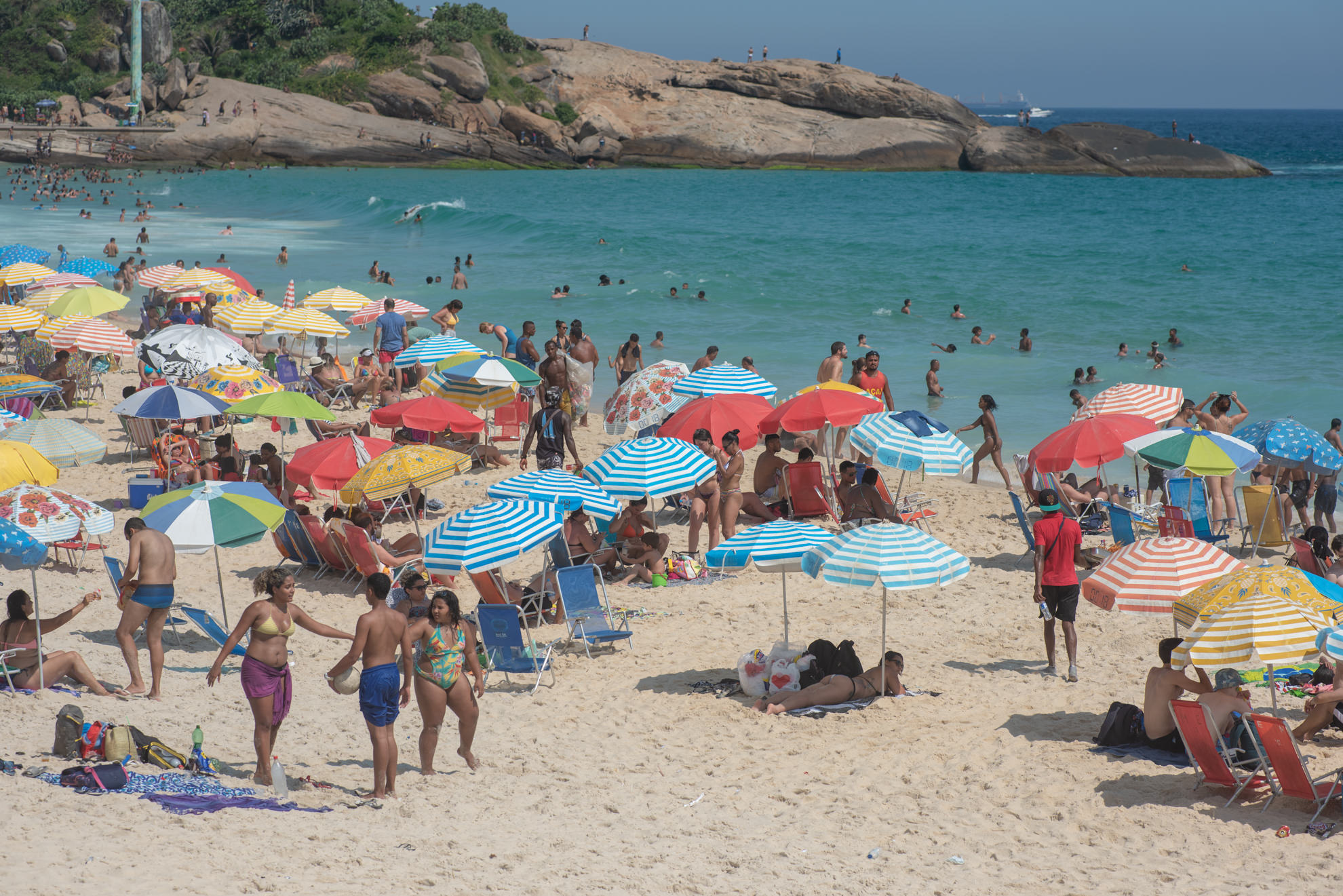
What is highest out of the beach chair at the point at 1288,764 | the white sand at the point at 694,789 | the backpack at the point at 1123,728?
the beach chair at the point at 1288,764

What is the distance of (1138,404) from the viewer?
11586 millimetres

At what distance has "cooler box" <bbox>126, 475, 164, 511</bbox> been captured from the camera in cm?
1116

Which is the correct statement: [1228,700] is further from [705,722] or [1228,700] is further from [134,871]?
[134,871]

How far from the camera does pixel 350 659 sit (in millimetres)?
5770

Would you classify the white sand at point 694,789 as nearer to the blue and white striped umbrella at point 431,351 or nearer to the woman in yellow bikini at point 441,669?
the woman in yellow bikini at point 441,669

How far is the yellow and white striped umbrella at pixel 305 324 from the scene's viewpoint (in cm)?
1470

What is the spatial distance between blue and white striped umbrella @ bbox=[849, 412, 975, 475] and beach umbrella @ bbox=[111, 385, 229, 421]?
6355 millimetres

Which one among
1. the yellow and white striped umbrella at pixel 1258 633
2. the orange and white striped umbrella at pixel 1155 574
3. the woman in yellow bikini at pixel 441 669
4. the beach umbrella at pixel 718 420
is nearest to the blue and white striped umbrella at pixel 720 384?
the beach umbrella at pixel 718 420

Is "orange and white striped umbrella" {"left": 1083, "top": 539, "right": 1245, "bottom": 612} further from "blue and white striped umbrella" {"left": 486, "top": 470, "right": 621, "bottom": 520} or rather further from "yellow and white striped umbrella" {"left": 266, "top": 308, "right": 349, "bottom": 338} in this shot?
"yellow and white striped umbrella" {"left": 266, "top": 308, "right": 349, "bottom": 338}

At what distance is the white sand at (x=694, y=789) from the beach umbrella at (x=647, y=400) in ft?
12.2

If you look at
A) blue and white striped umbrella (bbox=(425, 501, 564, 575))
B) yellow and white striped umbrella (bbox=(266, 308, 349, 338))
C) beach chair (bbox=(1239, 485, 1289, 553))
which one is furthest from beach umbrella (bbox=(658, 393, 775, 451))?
yellow and white striped umbrella (bbox=(266, 308, 349, 338))

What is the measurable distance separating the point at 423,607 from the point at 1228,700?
424 cm

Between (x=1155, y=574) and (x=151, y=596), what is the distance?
605 centimetres

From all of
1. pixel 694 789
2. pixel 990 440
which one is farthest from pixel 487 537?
pixel 990 440
